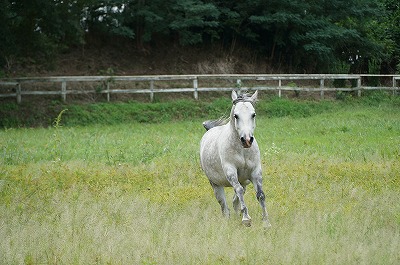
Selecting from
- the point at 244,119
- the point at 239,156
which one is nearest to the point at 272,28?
the point at 239,156

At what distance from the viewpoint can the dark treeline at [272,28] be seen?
121 ft

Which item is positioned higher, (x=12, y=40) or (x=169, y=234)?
(x=12, y=40)

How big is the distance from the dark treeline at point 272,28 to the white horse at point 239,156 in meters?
22.6

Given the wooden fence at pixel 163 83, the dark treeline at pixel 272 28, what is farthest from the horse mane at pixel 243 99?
the dark treeline at pixel 272 28

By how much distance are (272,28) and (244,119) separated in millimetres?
32526

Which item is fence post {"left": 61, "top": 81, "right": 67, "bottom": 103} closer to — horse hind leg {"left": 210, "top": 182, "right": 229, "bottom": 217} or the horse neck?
horse hind leg {"left": 210, "top": 182, "right": 229, "bottom": 217}

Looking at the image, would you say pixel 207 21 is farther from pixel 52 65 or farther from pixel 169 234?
pixel 169 234

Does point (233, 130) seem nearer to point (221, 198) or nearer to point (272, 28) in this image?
point (221, 198)

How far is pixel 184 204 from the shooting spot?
1141 centimetres

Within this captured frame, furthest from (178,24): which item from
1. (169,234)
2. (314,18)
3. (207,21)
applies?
(169,234)

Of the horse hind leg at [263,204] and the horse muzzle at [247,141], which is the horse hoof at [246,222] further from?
the horse muzzle at [247,141]

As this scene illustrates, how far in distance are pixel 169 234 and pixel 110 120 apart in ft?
69.2

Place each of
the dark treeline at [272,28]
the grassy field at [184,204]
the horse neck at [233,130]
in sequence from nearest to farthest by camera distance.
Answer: the grassy field at [184,204], the horse neck at [233,130], the dark treeline at [272,28]

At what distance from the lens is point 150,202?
1174 centimetres
